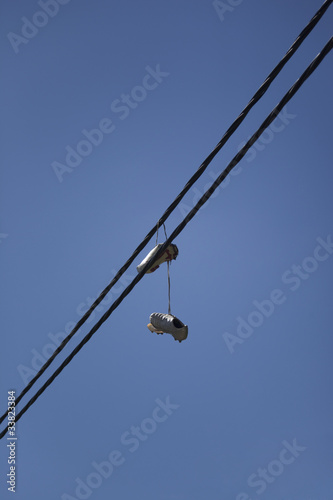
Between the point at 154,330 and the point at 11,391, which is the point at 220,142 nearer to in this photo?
the point at 154,330

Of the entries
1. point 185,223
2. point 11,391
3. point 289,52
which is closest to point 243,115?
point 289,52

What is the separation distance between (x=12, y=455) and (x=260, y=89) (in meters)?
12.3

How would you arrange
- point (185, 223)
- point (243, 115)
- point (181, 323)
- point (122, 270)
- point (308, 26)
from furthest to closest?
point (181, 323), point (122, 270), point (185, 223), point (243, 115), point (308, 26)

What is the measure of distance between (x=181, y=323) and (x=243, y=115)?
3092mm

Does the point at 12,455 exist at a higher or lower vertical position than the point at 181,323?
lower

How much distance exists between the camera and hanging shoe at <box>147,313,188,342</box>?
507 centimetres

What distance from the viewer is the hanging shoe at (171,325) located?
5.07m

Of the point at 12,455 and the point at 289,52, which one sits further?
the point at 12,455

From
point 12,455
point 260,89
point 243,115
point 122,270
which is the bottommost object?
point 12,455

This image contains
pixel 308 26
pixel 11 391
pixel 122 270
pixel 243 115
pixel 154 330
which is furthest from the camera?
pixel 11 391

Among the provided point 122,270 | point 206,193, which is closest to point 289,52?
point 206,193

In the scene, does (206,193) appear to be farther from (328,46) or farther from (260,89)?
(328,46)

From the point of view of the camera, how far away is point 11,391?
11.1 metres

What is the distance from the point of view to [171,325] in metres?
5.07
